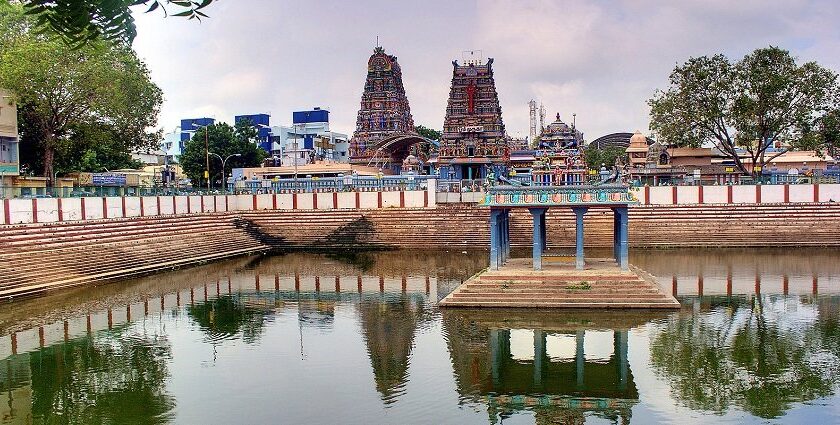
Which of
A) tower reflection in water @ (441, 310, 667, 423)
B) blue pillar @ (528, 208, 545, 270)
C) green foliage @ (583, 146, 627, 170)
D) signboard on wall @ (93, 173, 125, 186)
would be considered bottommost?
tower reflection in water @ (441, 310, 667, 423)

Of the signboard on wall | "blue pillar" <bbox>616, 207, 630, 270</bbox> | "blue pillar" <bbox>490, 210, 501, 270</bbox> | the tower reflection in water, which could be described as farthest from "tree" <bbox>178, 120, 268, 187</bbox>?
the tower reflection in water

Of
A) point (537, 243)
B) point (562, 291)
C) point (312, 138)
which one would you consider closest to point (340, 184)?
point (537, 243)

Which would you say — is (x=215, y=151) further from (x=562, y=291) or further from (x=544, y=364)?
(x=544, y=364)

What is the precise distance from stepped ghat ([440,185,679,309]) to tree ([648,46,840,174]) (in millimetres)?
23906

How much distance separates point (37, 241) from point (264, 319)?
35.9 feet

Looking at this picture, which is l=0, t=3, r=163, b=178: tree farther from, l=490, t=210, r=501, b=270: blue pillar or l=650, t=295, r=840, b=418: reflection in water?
l=650, t=295, r=840, b=418: reflection in water

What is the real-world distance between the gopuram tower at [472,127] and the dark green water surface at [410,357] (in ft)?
100

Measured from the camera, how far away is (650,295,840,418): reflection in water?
44.6 feet

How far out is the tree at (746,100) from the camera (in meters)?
42.0

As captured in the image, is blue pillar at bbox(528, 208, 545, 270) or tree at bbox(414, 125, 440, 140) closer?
blue pillar at bbox(528, 208, 545, 270)

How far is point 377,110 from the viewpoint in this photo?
6662cm

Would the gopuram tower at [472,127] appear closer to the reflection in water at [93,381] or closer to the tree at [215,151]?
the tree at [215,151]

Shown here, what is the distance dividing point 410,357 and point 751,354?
7450 millimetres

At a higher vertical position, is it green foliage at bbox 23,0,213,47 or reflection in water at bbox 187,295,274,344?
green foliage at bbox 23,0,213,47
